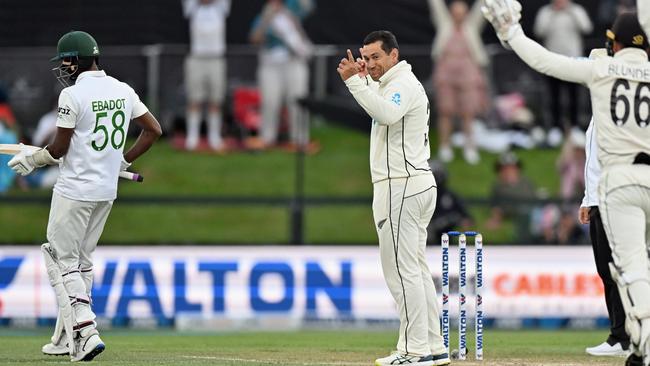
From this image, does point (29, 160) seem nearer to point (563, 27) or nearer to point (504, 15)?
point (504, 15)

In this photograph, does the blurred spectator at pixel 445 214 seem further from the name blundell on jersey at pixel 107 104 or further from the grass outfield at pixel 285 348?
the name blundell on jersey at pixel 107 104

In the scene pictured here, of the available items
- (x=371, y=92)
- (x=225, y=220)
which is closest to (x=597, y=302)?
(x=225, y=220)

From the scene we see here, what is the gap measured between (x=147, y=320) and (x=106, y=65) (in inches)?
152

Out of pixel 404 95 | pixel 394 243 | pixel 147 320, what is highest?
pixel 404 95

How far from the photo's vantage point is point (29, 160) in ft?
33.8

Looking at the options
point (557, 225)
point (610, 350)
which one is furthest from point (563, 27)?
point (610, 350)

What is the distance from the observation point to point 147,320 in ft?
55.8

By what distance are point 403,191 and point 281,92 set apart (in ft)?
32.9

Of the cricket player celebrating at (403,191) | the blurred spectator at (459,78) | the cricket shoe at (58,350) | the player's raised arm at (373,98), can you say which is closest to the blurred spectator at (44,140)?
the blurred spectator at (459,78)

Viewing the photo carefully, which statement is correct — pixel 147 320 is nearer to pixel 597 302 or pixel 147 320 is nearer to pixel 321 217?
pixel 321 217

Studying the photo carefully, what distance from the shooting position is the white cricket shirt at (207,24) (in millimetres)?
20578

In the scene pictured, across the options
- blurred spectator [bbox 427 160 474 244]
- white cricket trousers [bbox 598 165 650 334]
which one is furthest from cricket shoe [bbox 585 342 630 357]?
blurred spectator [bbox 427 160 474 244]

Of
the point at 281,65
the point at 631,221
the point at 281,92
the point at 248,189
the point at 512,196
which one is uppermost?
the point at 281,65

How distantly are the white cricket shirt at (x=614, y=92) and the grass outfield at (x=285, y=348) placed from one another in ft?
7.55
